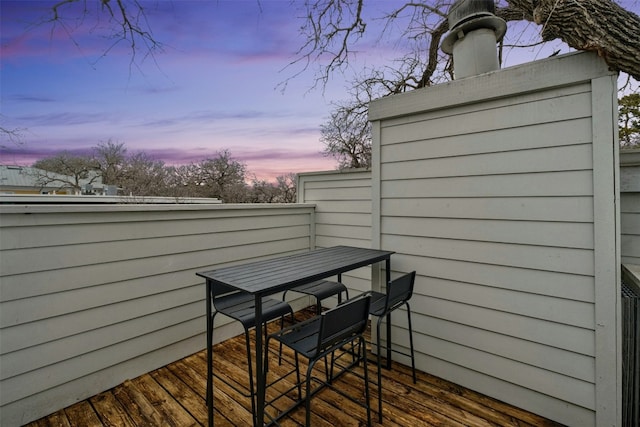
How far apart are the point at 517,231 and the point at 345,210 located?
2153 mm

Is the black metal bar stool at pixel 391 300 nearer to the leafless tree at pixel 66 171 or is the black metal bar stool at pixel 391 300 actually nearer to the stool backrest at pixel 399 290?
the stool backrest at pixel 399 290

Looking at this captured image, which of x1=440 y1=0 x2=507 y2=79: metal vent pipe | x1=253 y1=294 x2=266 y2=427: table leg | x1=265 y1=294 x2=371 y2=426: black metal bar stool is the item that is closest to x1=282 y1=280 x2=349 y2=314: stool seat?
x1=265 y1=294 x2=371 y2=426: black metal bar stool

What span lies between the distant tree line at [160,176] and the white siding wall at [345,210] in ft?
6.92

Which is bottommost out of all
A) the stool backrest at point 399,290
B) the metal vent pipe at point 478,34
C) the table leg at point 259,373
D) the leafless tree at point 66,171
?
the table leg at point 259,373

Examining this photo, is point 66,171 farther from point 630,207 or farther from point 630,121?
point 630,121

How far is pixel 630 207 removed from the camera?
2.26 m

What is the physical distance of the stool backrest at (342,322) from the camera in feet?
4.61

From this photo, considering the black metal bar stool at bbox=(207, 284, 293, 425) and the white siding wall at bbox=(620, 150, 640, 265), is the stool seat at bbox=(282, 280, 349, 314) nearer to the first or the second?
the black metal bar stool at bbox=(207, 284, 293, 425)

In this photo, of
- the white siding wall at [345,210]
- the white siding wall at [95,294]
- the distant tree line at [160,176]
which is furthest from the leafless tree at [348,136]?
the white siding wall at [95,294]

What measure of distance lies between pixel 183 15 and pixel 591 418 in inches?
183

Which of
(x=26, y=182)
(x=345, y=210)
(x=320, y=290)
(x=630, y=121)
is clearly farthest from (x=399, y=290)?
(x=26, y=182)

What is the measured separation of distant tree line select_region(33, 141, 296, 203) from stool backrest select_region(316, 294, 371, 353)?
4700 mm

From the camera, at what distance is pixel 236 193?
7.36 m

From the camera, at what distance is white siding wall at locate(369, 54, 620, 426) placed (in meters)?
1.65
